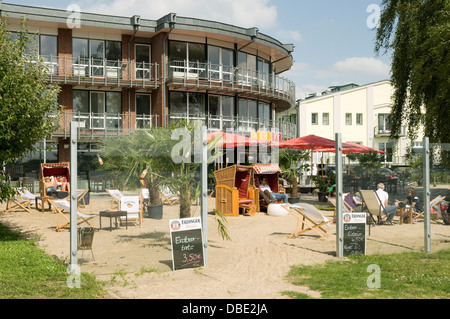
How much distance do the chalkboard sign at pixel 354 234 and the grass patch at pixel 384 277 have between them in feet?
0.86

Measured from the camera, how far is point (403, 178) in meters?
11.7

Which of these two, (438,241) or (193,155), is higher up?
(193,155)

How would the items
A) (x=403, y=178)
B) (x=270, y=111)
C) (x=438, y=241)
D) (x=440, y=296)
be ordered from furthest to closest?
(x=270, y=111) < (x=403, y=178) < (x=438, y=241) < (x=440, y=296)

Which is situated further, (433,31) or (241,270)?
(433,31)

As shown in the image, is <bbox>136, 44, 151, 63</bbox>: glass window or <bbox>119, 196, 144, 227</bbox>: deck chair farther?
<bbox>136, 44, 151, 63</bbox>: glass window

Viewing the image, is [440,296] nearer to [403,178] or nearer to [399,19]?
[403,178]

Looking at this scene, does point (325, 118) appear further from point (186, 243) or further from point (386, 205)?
point (186, 243)

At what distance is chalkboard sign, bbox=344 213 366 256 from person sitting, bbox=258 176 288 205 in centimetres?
655

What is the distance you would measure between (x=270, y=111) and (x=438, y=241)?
22.8 metres

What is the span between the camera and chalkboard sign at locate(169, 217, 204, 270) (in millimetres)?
7328

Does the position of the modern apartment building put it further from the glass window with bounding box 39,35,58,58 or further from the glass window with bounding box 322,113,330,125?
the glass window with bounding box 322,113,330,125

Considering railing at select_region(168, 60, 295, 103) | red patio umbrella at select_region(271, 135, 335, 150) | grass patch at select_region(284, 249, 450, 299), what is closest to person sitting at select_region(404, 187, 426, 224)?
grass patch at select_region(284, 249, 450, 299)

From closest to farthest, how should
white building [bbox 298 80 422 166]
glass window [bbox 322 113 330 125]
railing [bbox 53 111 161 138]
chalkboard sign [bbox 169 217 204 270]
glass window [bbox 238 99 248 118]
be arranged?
chalkboard sign [bbox 169 217 204 270] → railing [bbox 53 111 161 138] → glass window [bbox 238 99 248 118] → white building [bbox 298 80 422 166] → glass window [bbox 322 113 330 125]
